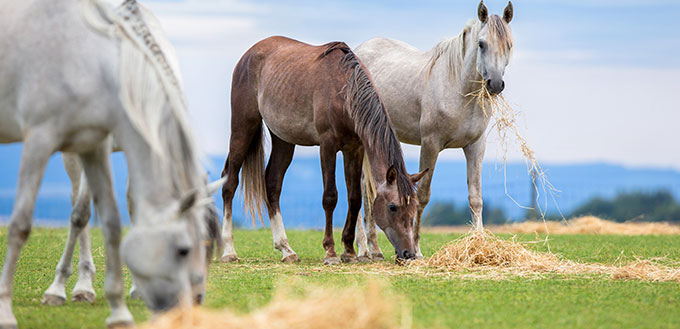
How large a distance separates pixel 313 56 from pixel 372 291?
5021mm

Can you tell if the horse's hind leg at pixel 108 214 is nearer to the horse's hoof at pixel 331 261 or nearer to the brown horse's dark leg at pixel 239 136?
the horse's hoof at pixel 331 261

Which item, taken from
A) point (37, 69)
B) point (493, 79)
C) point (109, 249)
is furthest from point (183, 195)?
point (493, 79)

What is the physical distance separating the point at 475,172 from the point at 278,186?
2.22 m

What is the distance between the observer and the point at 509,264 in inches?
287

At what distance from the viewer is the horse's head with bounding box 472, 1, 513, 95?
25.6 feet

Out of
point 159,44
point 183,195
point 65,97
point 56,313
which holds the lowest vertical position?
point 56,313

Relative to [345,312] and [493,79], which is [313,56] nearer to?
[493,79]

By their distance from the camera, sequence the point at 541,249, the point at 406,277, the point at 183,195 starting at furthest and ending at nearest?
the point at 541,249 → the point at 406,277 → the point at 183,195

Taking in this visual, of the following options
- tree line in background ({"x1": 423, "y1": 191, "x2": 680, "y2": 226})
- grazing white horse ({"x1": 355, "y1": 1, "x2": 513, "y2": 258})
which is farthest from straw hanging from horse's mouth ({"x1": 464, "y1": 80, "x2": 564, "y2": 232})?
tree line in background ({"x1": 423, "y1": 191, "x2": 680, "y2": 226})

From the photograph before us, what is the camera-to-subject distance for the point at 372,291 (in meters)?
3.86

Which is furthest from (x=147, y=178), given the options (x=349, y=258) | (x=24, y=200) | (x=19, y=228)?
(x=349, y=258)

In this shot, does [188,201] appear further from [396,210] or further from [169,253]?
[396,210]

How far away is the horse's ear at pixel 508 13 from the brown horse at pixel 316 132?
1716mm

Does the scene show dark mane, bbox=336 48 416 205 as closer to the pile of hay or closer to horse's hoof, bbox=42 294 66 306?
horse's hoof, bbox=42 294 66 306
